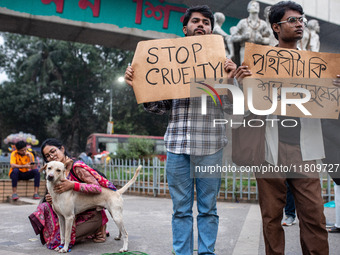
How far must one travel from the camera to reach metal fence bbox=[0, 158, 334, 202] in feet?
25.3

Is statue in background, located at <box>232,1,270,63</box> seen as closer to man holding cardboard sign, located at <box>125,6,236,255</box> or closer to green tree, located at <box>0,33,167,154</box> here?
man holding cardboard sign, located at <box>125,6,236,255</box>

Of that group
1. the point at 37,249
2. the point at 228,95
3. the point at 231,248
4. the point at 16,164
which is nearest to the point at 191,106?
the point at 228,95

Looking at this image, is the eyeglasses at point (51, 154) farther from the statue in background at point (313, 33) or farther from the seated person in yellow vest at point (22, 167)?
the statue in background at point (313, 33)

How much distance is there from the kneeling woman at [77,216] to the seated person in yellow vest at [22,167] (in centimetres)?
489

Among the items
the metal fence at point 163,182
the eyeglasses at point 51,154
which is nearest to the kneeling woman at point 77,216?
the eyeglasses at point 51,154

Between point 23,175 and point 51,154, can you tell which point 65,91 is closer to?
point 23,175

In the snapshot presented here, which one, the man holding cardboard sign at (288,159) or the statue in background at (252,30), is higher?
the statue in background at (252,30)

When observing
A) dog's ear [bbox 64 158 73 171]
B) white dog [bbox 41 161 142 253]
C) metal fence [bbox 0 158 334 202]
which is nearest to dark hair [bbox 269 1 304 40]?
white dog [bbox 41 161 142 253]

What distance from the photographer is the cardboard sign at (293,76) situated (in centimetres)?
262

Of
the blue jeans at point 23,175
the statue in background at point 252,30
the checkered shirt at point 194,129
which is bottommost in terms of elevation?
the blue jeans at point 23,175

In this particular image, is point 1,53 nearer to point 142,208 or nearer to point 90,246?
point 142,208

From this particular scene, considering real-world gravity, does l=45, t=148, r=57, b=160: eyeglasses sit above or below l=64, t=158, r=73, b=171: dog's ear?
above

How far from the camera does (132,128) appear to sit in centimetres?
3391

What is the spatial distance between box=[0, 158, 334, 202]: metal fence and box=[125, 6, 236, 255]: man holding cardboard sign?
3.82 meters
